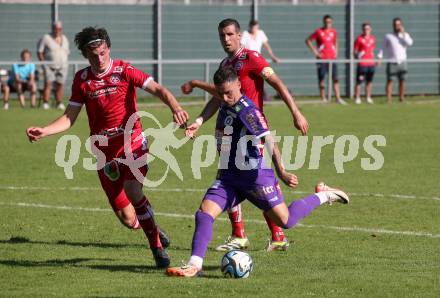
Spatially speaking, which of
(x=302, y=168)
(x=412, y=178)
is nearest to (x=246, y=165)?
(x=412, y=178)

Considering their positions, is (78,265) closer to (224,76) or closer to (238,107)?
(238,107)

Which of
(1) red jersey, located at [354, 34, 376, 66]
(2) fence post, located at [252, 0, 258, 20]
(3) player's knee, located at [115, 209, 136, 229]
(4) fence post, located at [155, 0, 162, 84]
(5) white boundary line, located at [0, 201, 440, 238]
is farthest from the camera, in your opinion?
(2) fence post, located at [252, 0, 258, 20]

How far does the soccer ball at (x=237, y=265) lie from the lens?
9.80 m

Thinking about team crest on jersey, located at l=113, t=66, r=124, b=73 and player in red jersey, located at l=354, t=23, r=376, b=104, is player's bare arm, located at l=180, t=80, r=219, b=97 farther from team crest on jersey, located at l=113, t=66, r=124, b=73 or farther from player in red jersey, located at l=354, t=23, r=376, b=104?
player in red jersey, located at l=354, t=23, r=376, b=104

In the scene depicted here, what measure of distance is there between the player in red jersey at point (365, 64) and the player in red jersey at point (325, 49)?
73 cm

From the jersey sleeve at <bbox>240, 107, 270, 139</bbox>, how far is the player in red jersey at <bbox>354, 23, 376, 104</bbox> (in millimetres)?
23681

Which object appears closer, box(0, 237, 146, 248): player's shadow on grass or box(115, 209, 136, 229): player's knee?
box(115, 209, 136, 229): player's knee

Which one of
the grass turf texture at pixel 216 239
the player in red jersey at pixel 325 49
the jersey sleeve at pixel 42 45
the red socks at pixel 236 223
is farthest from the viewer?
the player in red jersey at pixel 325 49

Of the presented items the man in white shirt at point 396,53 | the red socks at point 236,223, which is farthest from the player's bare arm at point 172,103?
the man in white shirt at point 396,53

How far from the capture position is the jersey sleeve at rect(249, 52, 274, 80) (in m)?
11.3

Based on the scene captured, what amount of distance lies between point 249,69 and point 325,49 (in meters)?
22.9

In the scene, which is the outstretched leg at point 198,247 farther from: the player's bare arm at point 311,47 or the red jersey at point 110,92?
the player's bare arm at point 311,47

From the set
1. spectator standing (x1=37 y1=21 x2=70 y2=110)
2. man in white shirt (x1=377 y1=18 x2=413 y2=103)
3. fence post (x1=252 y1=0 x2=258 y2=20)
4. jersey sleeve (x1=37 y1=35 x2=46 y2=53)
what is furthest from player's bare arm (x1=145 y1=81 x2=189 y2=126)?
fence post (x1=252 y1=0 x2=258 y2=20)

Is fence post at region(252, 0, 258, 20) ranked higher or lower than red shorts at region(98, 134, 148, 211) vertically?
lower
